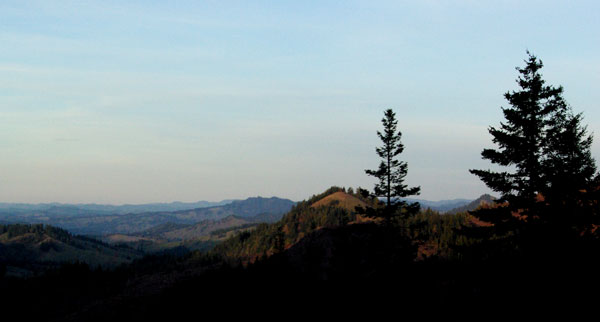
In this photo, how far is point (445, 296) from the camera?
2542 centimetres

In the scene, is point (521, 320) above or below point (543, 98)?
below

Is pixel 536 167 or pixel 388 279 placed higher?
pixel 536 167

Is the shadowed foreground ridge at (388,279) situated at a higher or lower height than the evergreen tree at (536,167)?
lower

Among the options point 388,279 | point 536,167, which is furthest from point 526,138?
point 388,279

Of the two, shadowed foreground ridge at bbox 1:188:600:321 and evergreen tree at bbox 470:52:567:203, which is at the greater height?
evergreen tree at bbox 470:52:567:203

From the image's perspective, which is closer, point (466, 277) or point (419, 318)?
point (419, 318)

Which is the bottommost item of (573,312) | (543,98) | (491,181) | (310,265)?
(310,265)

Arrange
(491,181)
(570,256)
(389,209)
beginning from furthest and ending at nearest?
A: (389,209) < (491,181) < (570,256)

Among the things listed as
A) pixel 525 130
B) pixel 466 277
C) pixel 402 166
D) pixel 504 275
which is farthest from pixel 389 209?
pixel 525 130

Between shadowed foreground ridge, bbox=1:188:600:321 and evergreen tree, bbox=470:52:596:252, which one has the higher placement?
evergreen tree, bbox=470:52:596:252

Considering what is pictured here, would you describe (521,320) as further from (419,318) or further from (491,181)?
(491,181)

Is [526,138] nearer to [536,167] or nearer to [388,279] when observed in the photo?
[536,167]

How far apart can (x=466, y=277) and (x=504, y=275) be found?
21.9 feet

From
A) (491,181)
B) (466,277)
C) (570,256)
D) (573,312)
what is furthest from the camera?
(466,277)
